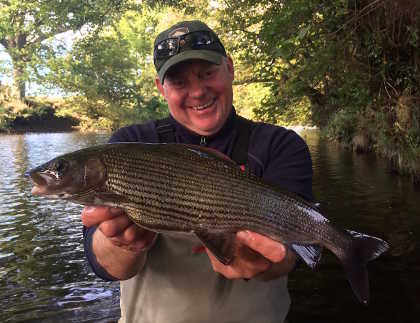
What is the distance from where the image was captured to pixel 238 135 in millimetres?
3135

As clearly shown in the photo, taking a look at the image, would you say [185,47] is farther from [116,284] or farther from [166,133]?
[116,284]

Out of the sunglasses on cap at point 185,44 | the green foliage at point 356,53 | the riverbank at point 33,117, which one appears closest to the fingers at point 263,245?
the sunglasses on cap at point 185,44

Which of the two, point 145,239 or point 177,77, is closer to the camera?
point 145,239

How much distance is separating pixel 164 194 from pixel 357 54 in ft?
33.4

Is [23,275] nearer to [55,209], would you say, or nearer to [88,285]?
[88,285]

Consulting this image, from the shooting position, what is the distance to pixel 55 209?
11.4 meters

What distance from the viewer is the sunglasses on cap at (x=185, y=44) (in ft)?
9.82

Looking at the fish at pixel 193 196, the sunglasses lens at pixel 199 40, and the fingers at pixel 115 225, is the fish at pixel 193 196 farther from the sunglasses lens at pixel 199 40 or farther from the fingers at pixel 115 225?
the sunglasses lens at pixel 199 40

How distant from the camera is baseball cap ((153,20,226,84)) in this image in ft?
9.59

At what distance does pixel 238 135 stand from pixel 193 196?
0.97 metres

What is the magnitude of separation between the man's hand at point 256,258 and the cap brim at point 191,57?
51.8 inches

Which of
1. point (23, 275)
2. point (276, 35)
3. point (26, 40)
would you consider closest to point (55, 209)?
point (23, 275)

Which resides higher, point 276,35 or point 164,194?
point 276,35

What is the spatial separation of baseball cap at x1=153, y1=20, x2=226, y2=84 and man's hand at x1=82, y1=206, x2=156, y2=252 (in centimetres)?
123
